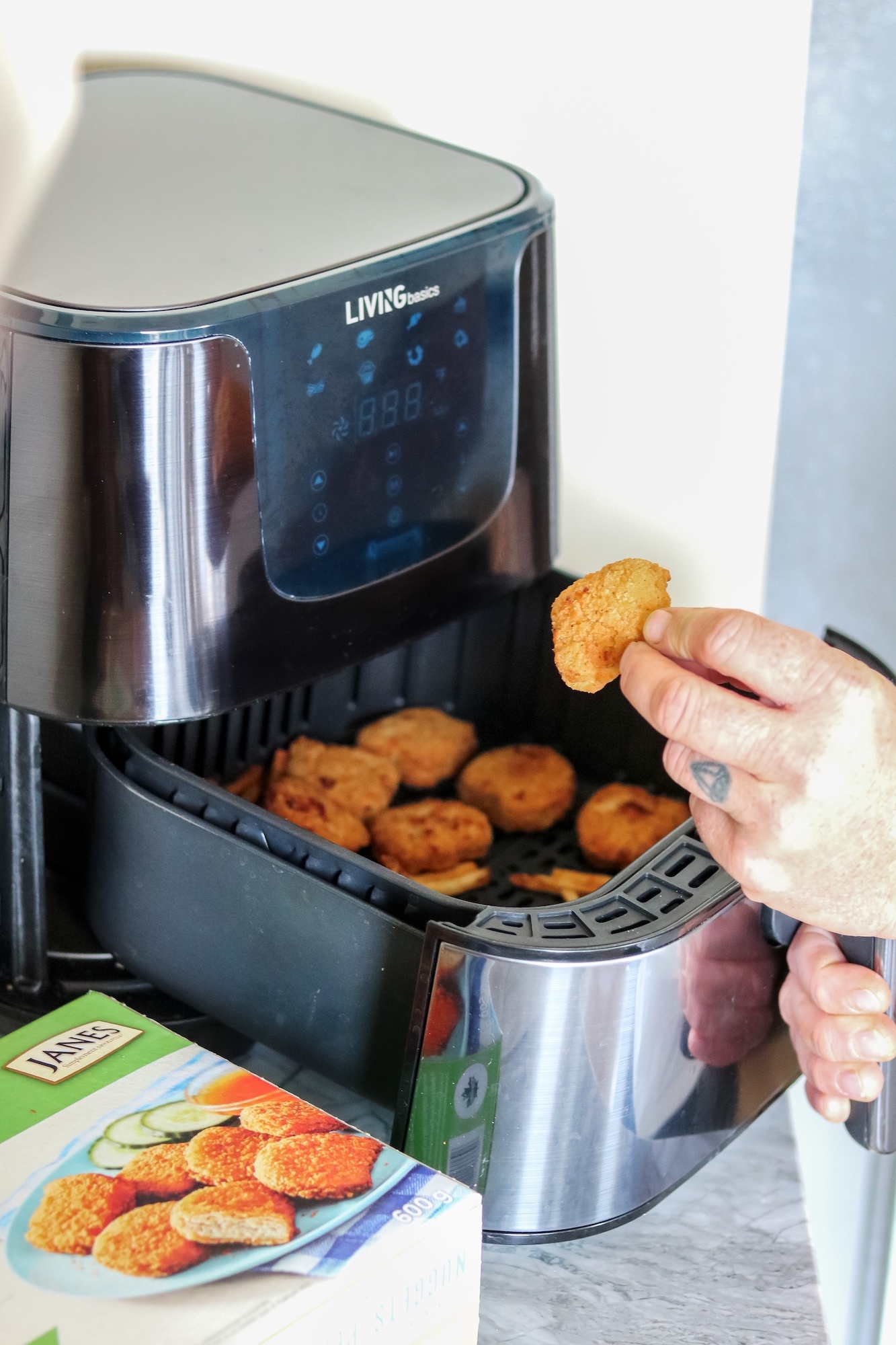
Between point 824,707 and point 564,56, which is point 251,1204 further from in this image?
point 564,56

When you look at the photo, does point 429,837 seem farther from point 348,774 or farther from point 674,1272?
point 674,1272

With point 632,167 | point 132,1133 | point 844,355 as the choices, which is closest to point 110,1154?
point 132,1133

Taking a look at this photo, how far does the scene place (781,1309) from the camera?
2.19 ft

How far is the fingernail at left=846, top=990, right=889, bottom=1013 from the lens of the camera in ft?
2.24

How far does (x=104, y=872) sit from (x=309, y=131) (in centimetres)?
47

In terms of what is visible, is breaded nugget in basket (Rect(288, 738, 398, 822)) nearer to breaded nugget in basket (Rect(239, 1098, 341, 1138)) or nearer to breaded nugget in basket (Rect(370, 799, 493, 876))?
breaded nugget in basket (Rect(370, 799, 493, 876))

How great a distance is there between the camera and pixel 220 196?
0.73 metres

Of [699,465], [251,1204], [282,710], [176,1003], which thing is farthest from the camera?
[699,465]

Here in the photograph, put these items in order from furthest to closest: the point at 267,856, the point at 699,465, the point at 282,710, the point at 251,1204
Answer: the point at 699,465 < the point at 282,710 < the point at 267,856 < the point at 251,1204

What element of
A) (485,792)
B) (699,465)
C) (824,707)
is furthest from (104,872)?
(699,465)

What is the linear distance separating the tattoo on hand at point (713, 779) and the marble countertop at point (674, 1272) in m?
0.27

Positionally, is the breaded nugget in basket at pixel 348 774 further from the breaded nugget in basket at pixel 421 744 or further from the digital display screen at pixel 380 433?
the digital display screen at pixel 380 433

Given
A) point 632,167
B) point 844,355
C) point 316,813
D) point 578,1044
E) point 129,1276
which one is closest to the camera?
point 129,1276

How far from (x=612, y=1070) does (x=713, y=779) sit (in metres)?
0.15
